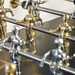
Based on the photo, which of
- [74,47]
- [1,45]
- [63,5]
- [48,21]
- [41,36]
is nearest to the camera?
[1,45]

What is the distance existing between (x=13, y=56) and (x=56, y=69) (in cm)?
14

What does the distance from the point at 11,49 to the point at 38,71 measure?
0.16 meters

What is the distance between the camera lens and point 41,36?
98 centimetres

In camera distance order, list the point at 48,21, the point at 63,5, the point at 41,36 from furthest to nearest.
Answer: the point at 63,5
the point at 48,21
the point at 41,36

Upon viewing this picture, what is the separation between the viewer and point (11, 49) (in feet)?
1.66

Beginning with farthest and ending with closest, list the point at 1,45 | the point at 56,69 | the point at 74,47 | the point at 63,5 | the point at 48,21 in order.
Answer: the point at 63,5, the point at 48,21, the point at 74,47, the point at 1,45, the point at 56,69

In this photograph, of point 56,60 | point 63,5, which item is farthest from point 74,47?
point 63,5

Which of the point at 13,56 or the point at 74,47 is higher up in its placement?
the point at 13,56

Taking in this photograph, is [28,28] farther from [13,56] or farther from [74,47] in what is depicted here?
[74,47]

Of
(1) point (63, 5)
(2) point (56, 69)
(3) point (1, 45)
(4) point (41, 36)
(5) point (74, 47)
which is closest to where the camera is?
(2) point (56, 69)

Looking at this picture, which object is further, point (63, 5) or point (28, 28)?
point (63, 5)

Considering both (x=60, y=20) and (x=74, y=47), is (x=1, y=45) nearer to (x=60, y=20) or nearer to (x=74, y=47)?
(x=74, y=47)

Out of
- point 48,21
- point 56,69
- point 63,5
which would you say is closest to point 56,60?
point 56,69

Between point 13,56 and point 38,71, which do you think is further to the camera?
point 38,71
